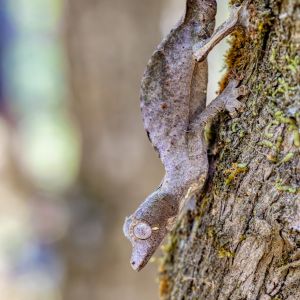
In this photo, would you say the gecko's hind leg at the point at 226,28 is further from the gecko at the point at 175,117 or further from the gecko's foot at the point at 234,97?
the gecko's foot at the point at 234,97

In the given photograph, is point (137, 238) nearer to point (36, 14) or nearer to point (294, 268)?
point (294, 268)

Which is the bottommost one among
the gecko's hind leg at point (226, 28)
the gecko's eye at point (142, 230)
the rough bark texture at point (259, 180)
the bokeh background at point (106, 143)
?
the rough bark texture at point (259, 180)

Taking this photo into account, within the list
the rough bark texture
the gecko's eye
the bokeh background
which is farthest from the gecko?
the bokeh background

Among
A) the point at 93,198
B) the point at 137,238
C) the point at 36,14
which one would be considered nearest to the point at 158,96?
the point at 137,238

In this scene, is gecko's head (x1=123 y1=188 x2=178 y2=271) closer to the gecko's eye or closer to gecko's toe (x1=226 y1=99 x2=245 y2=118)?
the gecko's eye


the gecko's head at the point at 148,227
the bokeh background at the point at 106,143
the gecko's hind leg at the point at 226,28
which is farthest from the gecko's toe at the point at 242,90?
the bokeh background at the point at 106,143

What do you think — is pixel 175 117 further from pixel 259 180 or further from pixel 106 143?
pixel 106 143

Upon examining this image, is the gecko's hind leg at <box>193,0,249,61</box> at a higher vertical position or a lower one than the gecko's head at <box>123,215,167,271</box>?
higher
